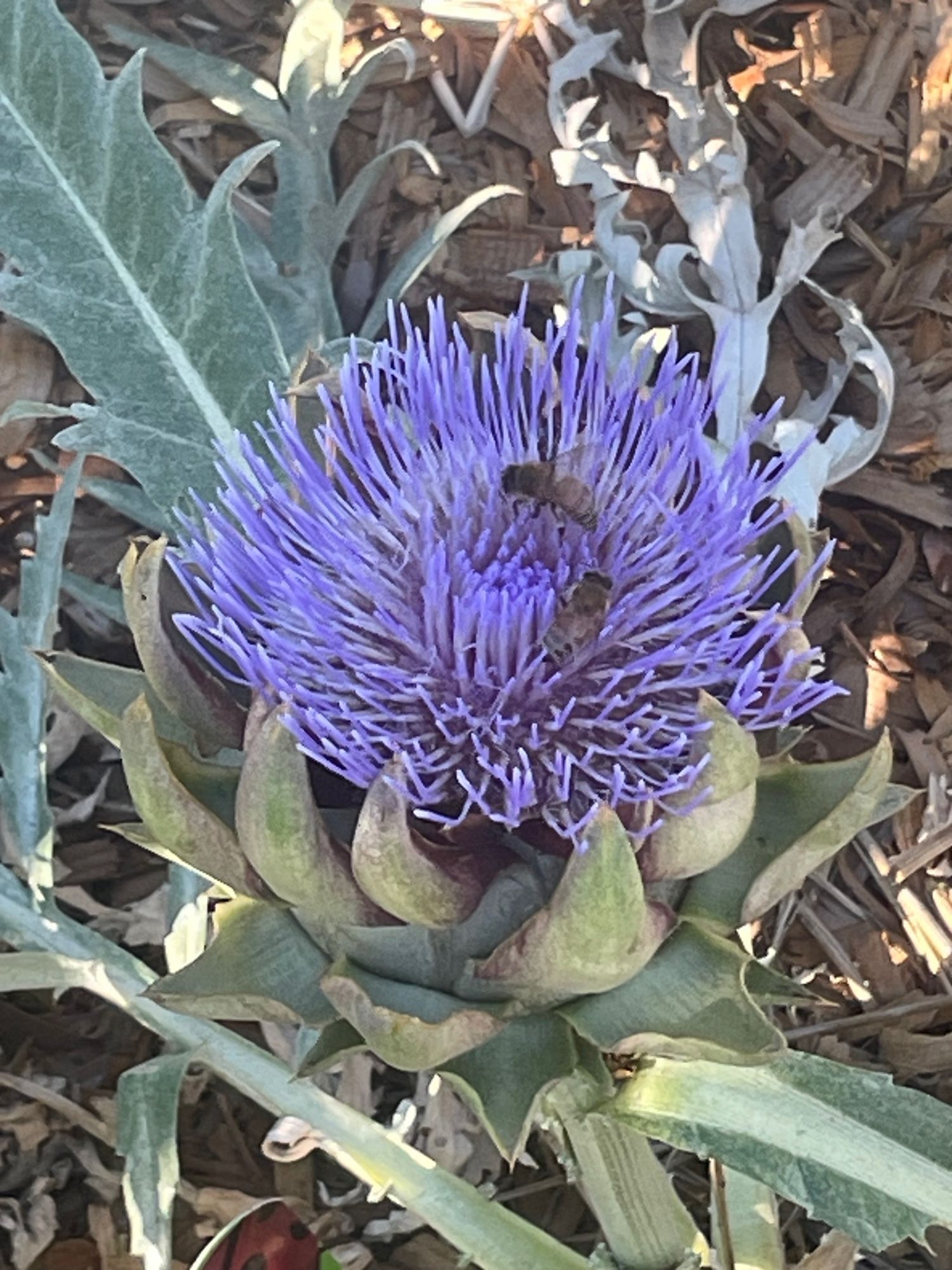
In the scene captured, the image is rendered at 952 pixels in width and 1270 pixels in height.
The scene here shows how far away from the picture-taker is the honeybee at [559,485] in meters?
0.57

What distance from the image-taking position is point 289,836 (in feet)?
1.67

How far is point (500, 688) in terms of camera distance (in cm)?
57

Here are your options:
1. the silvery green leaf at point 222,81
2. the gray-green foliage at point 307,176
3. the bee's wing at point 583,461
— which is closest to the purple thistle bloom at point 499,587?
the bee's wing at point 583,461

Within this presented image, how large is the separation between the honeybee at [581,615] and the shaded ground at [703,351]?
40 centimetres

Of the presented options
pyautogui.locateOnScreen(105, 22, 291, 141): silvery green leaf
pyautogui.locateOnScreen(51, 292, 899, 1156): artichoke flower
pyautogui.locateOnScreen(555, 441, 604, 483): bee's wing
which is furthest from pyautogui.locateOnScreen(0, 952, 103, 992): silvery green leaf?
pyautogui.locateOnScreen(105, 22, 291, 141): silvery green leaf

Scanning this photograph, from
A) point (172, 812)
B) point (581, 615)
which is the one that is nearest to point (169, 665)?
point (172, 812)

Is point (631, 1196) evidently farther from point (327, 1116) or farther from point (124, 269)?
point (124, 269)

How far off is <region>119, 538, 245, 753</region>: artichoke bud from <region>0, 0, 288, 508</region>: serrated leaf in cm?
18

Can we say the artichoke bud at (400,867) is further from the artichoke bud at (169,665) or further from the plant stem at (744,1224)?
the plant stem at (744,1224)

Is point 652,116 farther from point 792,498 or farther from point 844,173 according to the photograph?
point 792,498

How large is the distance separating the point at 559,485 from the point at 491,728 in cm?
11

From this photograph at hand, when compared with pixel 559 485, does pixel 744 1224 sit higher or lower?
lower

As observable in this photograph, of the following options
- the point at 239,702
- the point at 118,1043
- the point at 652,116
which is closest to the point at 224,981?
the point at 239,702

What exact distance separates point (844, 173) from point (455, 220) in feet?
1.04
